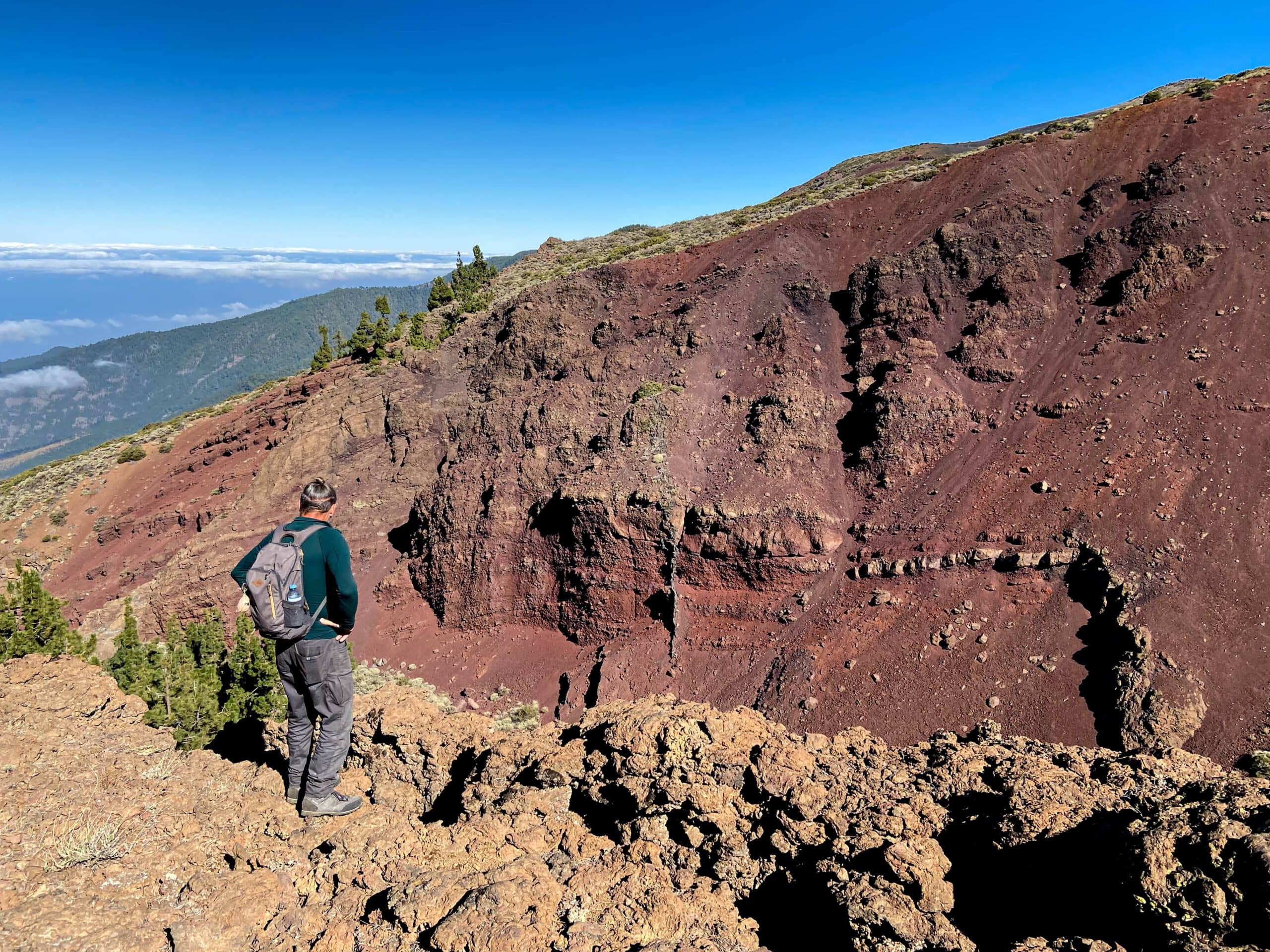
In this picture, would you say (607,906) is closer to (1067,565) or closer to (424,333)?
(1067,565)

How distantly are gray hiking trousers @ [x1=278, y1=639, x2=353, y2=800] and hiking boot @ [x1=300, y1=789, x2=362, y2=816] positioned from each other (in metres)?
0.03

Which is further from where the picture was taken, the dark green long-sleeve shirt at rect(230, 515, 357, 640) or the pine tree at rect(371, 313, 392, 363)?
the pine tree at rect(371, 313, 392, 363)

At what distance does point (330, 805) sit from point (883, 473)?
16834mm

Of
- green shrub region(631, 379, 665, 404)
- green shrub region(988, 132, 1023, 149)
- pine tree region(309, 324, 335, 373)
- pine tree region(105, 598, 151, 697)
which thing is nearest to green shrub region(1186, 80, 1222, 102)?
green shrub region(988, 132, 1023, 149)

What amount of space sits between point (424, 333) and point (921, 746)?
123 ft

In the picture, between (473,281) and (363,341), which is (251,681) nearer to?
(363,341)

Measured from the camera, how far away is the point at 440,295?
49.8m

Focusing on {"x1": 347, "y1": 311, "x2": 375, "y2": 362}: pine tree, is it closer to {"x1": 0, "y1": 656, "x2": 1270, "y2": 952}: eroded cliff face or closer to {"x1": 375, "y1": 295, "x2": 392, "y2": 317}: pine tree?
{"x1": 375, "y1": 295, "x2": 392, "y2": 317}: pine tree

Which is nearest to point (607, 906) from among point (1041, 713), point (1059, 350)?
point (1041, 713)

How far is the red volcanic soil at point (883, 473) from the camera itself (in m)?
13.4

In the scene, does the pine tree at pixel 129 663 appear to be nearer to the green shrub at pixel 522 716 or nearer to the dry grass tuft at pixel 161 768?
the green shrub at pixel 522 716

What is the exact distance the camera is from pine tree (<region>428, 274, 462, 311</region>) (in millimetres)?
49312

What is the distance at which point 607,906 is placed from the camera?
382 centimetres

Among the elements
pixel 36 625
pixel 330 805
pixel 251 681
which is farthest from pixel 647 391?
pixel 330 805
